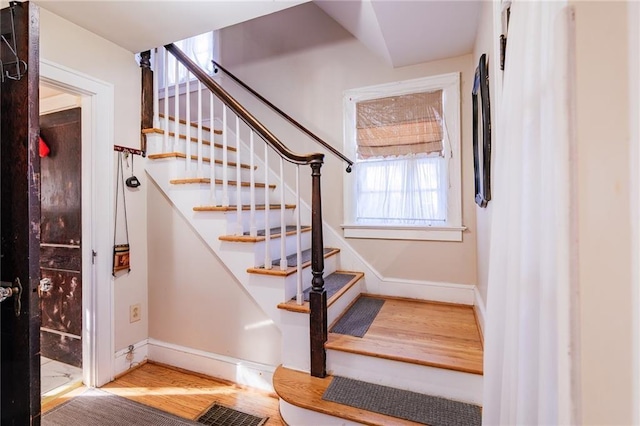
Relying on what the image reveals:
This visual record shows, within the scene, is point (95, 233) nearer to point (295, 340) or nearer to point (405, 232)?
point (295, 340)

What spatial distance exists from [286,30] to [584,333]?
338 centimetres

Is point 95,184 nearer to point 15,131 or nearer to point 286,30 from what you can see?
point 15,131

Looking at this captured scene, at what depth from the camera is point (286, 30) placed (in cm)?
305

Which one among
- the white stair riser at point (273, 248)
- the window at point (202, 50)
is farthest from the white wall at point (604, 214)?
the window at point (202, 50)

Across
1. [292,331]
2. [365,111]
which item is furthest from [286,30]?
[292,331]

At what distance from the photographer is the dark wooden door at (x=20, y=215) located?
103 centimetres

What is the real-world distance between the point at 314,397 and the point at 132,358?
5.19 ft

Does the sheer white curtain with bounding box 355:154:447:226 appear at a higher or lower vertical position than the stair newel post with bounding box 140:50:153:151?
lower

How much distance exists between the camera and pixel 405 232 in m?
2.60

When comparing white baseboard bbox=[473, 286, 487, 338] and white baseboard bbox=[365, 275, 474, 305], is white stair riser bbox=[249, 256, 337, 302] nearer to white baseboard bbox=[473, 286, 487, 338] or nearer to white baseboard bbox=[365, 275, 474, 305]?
white baseboard bbox=[365, 275, 474, 305]

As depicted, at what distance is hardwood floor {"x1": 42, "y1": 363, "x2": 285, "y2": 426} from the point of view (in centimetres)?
181

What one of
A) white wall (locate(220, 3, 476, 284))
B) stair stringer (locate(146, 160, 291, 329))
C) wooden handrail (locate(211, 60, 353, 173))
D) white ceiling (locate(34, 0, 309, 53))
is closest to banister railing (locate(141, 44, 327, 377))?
stair stringer (locate(146, 160, 291, 329))

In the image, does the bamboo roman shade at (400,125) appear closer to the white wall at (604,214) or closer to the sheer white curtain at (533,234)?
the sheer white curtain at (533,234)

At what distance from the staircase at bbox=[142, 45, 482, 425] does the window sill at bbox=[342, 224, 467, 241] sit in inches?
11.5
